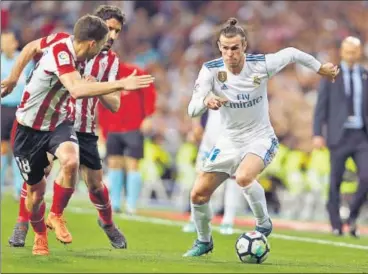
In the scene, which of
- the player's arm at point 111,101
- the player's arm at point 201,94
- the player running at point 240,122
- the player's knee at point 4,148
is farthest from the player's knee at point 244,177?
the player's knee at point 4,148

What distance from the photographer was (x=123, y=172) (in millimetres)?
18625

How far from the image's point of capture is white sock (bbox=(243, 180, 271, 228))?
1075 centimetres

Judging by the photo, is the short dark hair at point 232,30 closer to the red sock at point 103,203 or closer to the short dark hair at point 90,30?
the short dark hair at point 90,30

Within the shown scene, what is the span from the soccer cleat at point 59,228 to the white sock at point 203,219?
3.91 ft

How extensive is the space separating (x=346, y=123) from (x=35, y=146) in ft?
19.7

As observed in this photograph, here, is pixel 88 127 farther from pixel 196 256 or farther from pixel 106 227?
pixel 196 256

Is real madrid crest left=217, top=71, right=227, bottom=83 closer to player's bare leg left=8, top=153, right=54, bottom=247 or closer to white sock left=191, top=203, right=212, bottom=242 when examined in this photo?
white sock left=191, top=203, right=212, bottom=242

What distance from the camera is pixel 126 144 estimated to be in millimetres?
18219

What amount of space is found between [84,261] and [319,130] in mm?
6536

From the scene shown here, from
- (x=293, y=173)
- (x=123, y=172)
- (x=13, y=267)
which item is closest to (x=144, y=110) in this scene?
(x=123, y=172)

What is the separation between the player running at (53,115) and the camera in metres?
9.95

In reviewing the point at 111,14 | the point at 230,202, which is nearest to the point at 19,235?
the point at 111,14

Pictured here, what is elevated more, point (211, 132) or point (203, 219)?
point (211, 132)

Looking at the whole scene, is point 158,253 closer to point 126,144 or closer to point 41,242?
point 41,242
